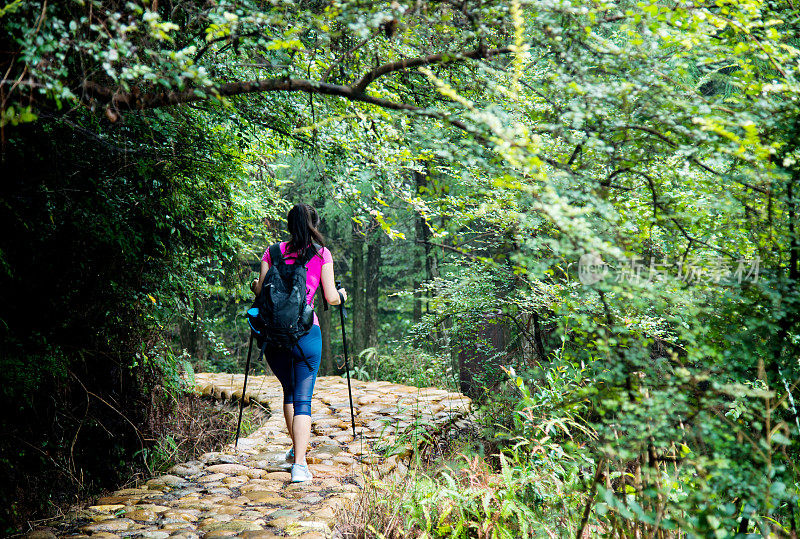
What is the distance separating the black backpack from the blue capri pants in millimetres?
104

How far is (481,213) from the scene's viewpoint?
3.98 meters

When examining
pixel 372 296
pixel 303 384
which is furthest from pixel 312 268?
pixel 372 296

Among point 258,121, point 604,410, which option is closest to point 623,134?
point 604,410

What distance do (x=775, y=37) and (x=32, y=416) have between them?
5361 mm

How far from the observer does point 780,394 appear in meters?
2.62

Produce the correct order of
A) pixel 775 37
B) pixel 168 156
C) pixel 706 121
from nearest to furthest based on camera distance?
pixel 706 121, pixel 775 37, pixel 168 156

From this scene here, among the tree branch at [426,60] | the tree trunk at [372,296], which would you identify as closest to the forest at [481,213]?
the tree branch at [426,60]

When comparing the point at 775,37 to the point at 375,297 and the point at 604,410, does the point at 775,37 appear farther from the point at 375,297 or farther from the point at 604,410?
the point at 375,297

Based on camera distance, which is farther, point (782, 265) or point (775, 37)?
point (782, 265)

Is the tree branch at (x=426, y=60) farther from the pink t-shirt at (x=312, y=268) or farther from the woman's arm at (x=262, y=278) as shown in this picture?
the woman's arm at (x=262, y=278)

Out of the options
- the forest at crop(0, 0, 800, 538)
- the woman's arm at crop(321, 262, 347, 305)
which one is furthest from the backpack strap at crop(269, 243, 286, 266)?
the forest at crop(0, 0, 800, 538)

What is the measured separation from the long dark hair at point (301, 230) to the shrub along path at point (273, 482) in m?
1.63

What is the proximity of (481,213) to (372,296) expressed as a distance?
32.5ft

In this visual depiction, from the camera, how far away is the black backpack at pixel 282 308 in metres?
4.03
